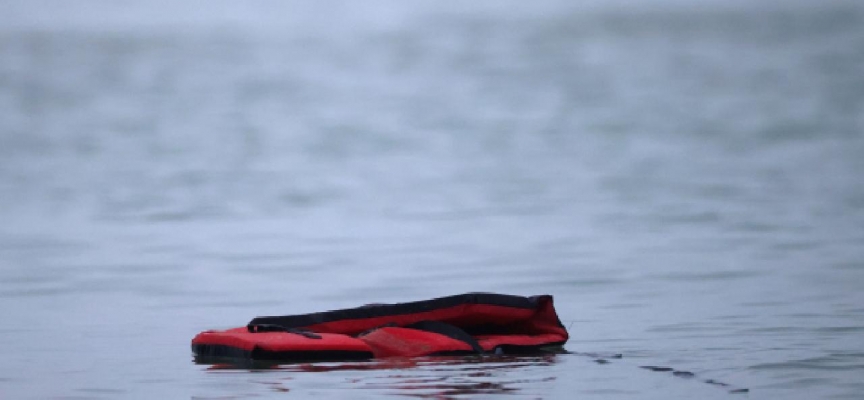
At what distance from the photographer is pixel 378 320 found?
5555mm

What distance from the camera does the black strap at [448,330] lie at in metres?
5.35

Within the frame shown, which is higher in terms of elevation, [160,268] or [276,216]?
[276,216]

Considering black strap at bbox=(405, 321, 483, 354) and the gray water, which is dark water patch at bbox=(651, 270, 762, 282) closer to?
the gray water

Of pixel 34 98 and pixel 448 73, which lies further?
pixel 448 73

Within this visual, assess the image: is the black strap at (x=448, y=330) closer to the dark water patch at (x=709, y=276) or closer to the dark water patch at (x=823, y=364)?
the dark water patch at (x=823, y=364)

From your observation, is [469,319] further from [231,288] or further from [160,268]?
[160,268]

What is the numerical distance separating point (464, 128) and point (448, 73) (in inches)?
336

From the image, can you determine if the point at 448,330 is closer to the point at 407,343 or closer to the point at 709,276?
the point at 407,343

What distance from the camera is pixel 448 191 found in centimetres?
1773

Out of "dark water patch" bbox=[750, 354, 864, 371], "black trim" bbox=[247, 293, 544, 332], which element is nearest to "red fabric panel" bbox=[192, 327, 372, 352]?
"black trim" bbox=[247, 293, 544, 332]

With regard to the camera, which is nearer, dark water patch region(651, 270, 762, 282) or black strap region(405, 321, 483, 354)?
black strap region(405, 321, 483, 354)

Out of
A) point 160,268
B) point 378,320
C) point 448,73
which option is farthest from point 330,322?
point 448,73

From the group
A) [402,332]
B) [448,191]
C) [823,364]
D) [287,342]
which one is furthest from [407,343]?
[448,191]

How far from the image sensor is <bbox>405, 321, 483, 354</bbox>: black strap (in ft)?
17.5
